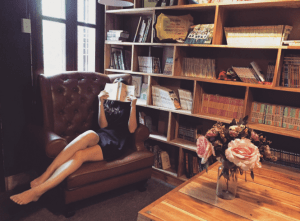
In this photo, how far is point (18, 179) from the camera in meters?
2.51

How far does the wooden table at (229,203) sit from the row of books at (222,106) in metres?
0.86

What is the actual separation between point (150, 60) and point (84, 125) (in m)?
1.06

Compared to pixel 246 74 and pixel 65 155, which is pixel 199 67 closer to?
pixel 246 74

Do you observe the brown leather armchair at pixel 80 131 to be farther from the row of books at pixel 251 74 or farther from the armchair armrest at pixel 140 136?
the row of books at pixel 251 74

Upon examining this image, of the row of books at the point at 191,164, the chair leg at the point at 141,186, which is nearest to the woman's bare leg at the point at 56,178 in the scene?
the chair leg at the point at 141,186

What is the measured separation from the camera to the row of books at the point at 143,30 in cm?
294

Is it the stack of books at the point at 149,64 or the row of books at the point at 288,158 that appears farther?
the stack of books at the point at 149,64

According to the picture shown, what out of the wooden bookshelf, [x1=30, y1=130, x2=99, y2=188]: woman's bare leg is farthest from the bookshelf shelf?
[x1=30, y1=130, x2=99, y2=188]: woman's bare leg

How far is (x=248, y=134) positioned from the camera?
138 centimetres

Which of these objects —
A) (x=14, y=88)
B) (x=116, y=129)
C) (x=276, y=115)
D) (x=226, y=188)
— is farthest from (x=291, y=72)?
(x=14, y=88)

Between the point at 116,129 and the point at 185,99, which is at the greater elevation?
the point at 185,99

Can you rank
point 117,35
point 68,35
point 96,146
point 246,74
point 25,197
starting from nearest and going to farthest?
point 25,197, point 96,146, point 246,74, point 68,35, point 117,35

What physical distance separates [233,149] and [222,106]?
4.40 feet

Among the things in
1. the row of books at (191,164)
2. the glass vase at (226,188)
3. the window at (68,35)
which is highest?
the window at (68,35)
